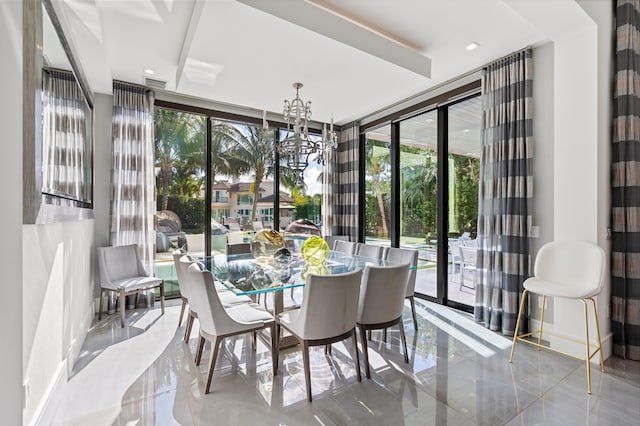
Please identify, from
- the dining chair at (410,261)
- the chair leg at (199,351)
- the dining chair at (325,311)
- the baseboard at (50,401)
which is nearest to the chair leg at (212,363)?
the chair leg at (199,351)

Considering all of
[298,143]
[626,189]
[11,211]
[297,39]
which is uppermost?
[297,39]

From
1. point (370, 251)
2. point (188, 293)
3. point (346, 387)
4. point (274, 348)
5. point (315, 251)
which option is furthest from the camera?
point (370, 251)

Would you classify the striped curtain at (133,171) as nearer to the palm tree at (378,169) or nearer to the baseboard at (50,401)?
the baseboard at (50,401)

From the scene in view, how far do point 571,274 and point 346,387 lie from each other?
2108 mm

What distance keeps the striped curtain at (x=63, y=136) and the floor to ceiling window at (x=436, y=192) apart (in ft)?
11.4

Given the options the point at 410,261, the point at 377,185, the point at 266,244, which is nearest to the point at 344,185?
the point at 377,185

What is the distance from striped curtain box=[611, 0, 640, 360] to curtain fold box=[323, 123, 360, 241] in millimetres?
3293

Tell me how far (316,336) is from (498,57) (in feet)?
11.0

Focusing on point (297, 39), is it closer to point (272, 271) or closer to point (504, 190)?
point (272, 271)

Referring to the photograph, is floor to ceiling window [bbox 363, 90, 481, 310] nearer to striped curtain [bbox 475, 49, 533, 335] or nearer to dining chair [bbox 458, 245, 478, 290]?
dining chair [bbox 458, 245, 478, 290]

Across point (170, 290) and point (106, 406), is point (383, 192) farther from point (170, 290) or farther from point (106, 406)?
point (106, 406)

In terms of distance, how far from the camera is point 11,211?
1.21 meters

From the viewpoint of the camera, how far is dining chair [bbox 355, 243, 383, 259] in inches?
146

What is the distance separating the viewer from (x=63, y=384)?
6.88 ft
